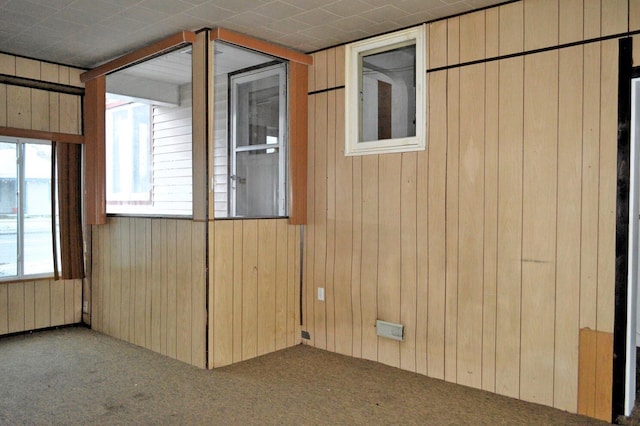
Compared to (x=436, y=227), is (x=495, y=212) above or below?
above

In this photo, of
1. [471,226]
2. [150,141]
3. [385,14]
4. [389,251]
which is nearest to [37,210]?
[150,141]

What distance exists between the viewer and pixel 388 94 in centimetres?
399

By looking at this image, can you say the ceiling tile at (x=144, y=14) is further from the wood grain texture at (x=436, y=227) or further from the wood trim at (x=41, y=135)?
the wood grain texture at (x=436, y=227)

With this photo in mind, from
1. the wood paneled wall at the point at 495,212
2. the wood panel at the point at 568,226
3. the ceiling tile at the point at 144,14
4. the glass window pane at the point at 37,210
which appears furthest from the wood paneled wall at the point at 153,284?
the wood panel at the point at 568,226

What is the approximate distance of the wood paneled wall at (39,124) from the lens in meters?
4.55

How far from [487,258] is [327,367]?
1.44 meters

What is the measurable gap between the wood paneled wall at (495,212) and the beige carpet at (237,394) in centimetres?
26

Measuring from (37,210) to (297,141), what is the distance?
2603 mm

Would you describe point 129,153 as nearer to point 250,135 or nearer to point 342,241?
point 250,135

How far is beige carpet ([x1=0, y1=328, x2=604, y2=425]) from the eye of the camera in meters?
2.95

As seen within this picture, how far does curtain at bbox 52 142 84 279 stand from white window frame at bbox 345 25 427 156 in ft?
8.85

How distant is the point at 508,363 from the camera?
10.8 ft

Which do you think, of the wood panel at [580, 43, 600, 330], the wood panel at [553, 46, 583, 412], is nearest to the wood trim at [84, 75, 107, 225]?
the wood panel at [553, 46, 583, 412]

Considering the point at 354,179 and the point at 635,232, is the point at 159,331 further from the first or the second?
the point at 635,232
